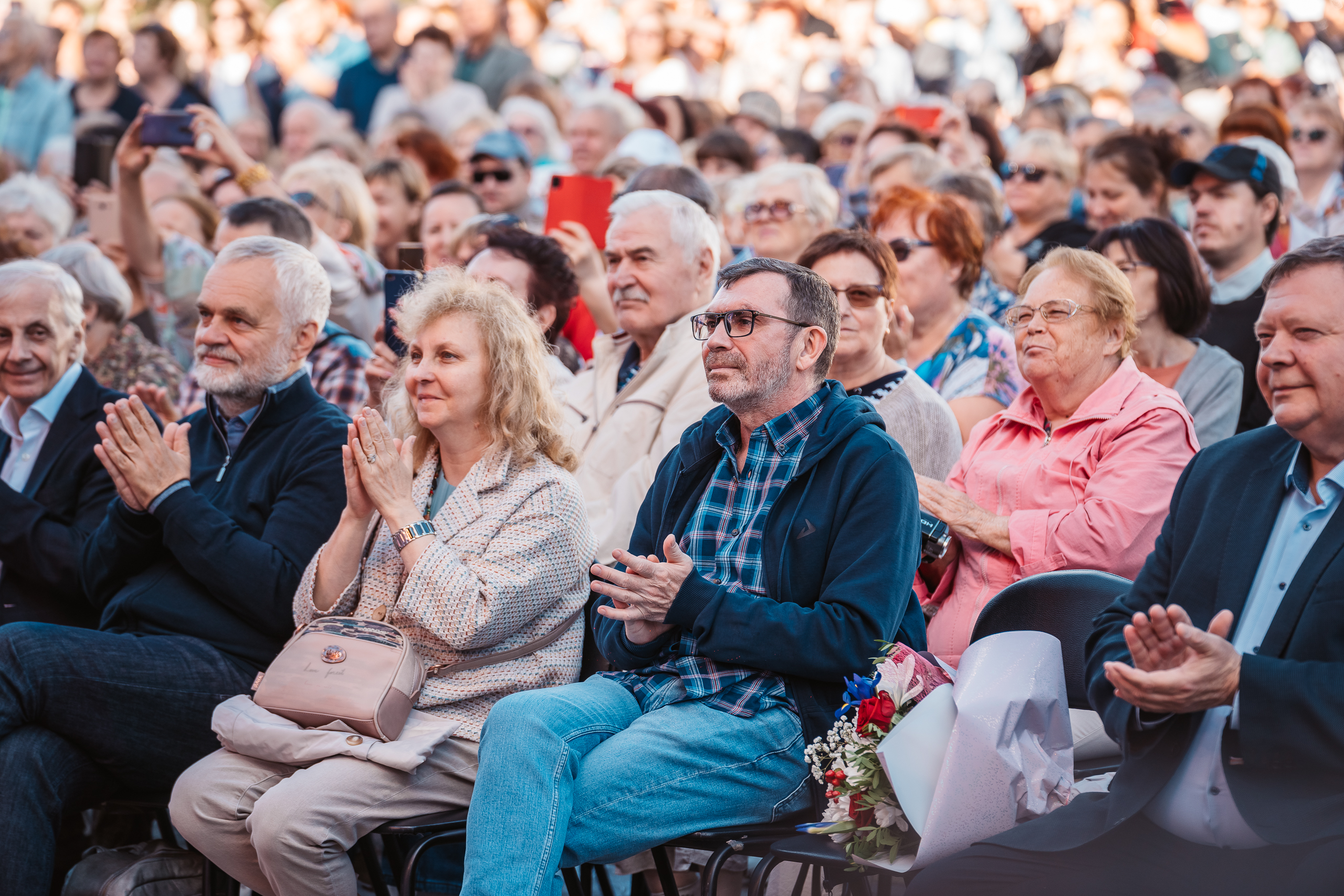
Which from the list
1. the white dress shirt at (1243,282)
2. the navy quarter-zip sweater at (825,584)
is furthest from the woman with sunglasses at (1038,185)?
the navy quarter-zip sweater at (825,584)

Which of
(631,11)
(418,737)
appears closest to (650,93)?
(631,11)

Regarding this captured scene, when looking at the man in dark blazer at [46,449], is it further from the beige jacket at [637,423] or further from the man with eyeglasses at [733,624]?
the man with eyeglasses at [733,624]

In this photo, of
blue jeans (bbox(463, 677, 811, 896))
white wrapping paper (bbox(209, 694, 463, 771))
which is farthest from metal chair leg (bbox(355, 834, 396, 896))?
blue jeans (bbox(463, 677, 811, 896))

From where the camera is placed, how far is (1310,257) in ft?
8.34

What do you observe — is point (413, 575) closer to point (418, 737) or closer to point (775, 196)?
point (418, 737)

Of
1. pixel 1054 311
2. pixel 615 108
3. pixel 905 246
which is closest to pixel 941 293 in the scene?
pixel 905 246

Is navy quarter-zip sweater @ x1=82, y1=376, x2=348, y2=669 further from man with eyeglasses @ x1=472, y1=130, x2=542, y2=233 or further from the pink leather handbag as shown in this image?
man with eyeglasses @ x1=472, y1=130, x2=542, y2=233

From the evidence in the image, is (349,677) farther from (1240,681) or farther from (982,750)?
(1240,681)

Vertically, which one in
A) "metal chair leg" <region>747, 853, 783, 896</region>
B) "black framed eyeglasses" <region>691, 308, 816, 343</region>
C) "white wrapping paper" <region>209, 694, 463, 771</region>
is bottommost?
"white wrapping paper" <region>209, 694, 463, 771</region>

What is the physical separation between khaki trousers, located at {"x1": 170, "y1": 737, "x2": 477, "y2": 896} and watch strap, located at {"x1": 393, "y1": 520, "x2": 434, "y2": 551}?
0.46 meters

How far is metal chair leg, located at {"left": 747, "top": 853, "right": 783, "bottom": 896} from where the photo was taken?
2.78m

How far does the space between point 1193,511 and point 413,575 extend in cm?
166

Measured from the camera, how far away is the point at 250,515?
3.75m

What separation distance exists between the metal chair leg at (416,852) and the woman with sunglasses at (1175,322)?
2.41 metres
